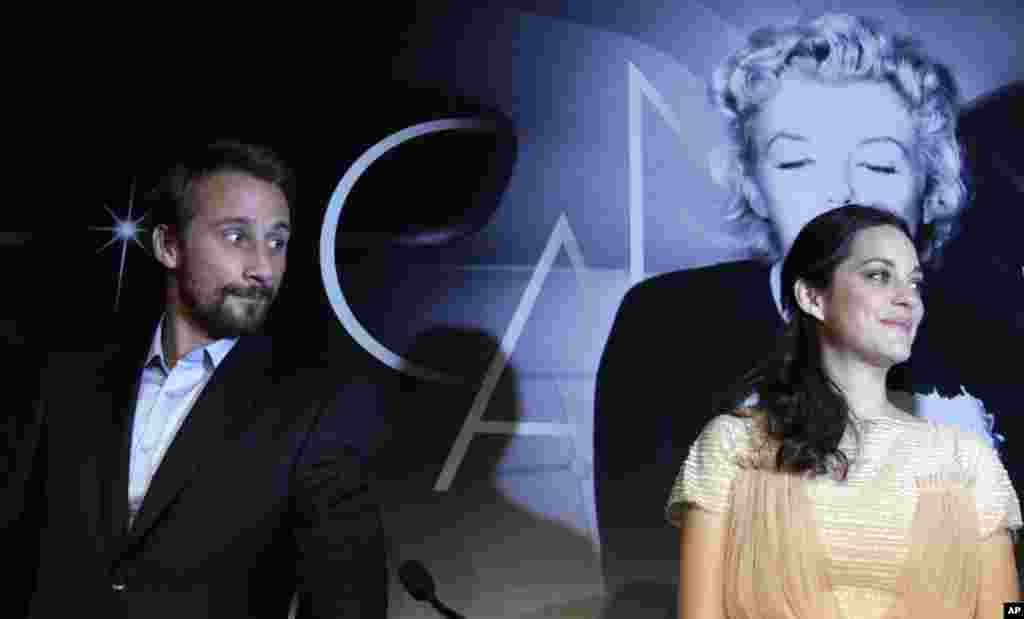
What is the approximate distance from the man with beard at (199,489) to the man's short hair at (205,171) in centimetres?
29

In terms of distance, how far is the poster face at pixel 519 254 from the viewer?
125 inches

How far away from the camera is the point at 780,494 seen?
8.35 feet

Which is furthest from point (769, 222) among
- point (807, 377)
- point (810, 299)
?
point (807, 377)

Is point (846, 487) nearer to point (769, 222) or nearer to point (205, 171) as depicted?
point (769, 222)

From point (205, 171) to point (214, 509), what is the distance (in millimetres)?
780

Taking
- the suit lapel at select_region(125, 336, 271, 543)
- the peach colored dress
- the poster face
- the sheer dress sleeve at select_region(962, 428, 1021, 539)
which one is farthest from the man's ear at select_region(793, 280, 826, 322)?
the suit lapel at select_region(125, 336, 271, 543)

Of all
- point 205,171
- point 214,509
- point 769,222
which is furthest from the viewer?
point 769,222

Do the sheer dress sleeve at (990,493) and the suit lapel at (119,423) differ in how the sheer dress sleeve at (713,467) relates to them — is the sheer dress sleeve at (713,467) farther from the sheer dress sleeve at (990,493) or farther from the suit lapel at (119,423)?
the suit lapel at (119,423)

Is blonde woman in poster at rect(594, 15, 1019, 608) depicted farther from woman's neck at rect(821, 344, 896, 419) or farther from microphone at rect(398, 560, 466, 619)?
microphone at rect(398, 560, 466, 619)

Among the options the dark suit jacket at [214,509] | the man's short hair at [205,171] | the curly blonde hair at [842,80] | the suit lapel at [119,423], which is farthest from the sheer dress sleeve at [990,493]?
the suit lapel at [119,423]

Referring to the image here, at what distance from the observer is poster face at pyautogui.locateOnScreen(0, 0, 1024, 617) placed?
3.18 m

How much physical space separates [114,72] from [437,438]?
1.38m

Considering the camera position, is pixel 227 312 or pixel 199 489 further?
pixel 227 312

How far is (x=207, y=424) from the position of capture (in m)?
2.32
